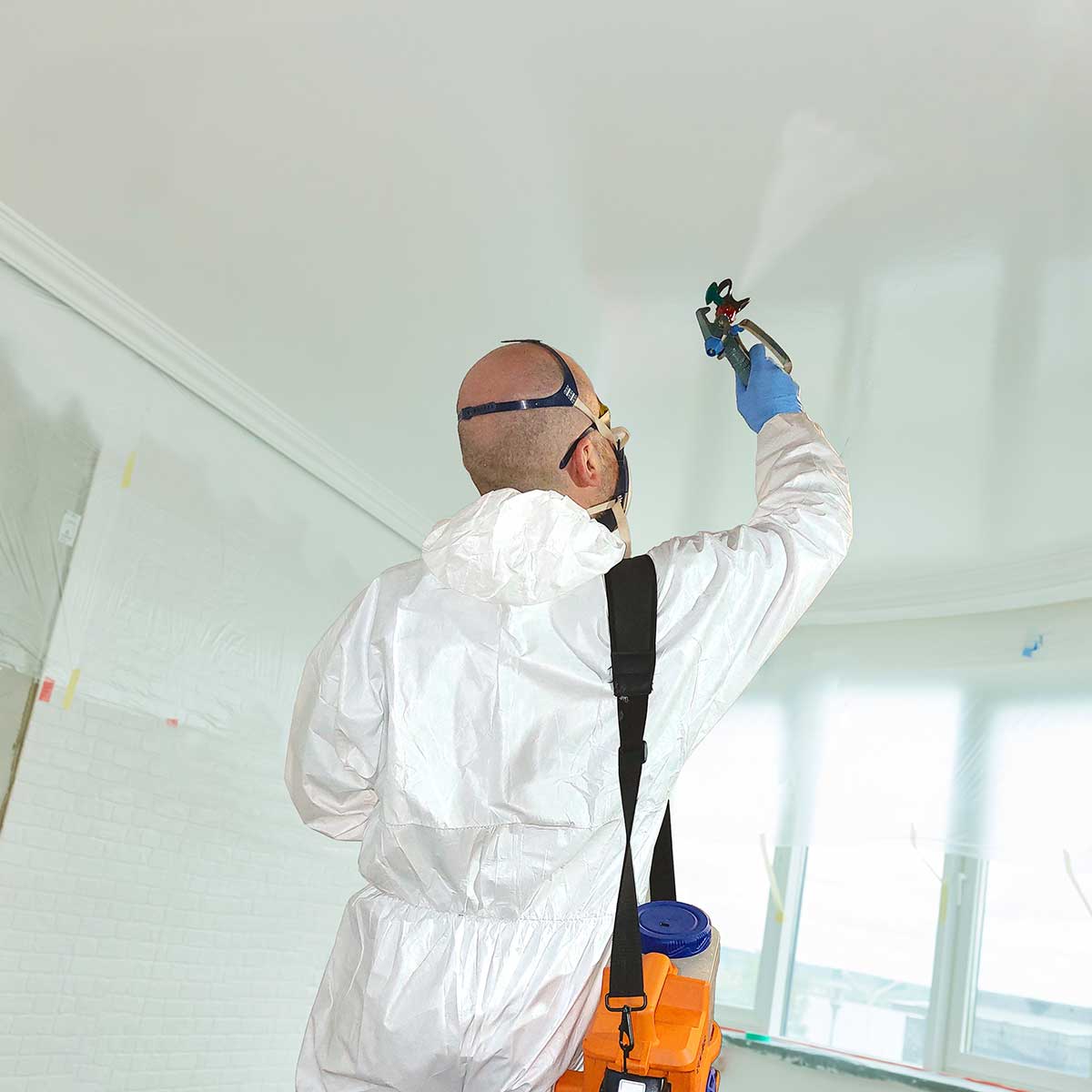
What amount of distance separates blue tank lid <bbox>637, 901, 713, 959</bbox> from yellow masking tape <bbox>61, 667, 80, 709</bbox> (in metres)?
2.00

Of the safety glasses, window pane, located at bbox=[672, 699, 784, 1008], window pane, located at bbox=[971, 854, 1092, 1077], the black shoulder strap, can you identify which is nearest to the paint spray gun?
the safety glasses

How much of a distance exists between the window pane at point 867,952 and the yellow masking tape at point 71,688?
330 cm

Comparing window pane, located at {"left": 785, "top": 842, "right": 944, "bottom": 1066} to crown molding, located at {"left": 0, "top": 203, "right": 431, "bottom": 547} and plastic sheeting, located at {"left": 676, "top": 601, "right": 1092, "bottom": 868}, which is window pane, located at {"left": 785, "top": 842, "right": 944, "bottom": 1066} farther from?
crown molding, located at {"left": 0, "top": 203, "right": 431, "bottom": 547}

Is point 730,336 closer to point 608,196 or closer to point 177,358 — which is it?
point 608,196

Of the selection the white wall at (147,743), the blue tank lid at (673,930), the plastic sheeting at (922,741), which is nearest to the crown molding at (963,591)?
the plastic sheeting at (922,741)

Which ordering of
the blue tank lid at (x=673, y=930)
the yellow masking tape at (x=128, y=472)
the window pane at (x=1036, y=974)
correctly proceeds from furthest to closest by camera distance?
the window pane at (x=1036, y=974) < the yellow masking tape at (x=128, y=472) < the blue tank lid at (x=673, y=930)

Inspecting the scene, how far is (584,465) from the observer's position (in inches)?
58.6

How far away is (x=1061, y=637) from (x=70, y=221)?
3729 mm

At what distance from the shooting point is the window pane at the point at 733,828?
4.46m

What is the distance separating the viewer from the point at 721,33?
1.87m

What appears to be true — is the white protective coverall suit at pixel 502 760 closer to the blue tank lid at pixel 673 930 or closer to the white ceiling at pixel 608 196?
the blue tank lid at pixel 673 930

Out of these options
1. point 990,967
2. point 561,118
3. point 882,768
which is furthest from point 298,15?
point 990,967

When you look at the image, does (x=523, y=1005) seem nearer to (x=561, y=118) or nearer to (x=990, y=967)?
(x=561, y=118)

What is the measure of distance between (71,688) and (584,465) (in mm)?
1943
